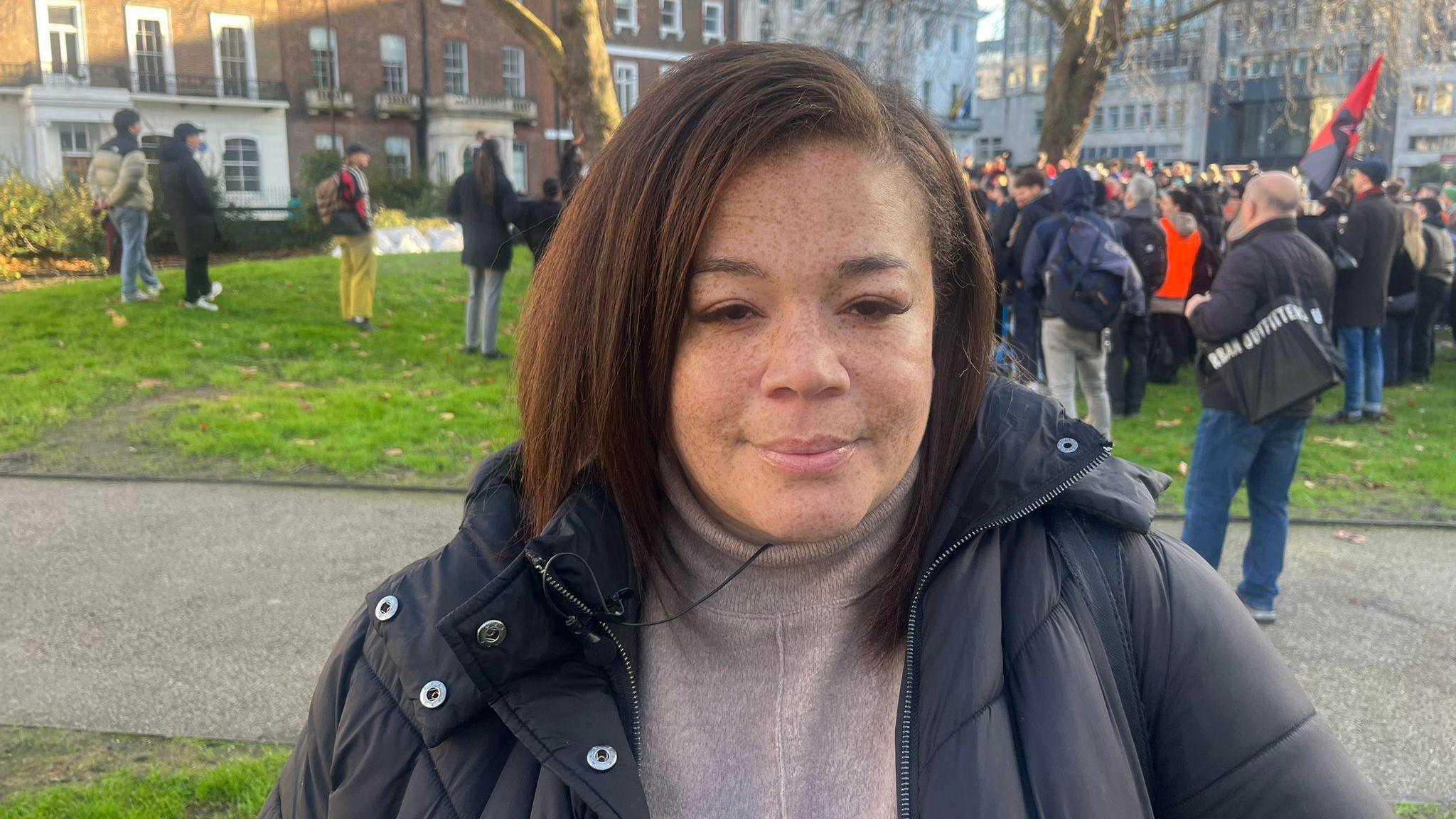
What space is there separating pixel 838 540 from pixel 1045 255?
7.15 meters

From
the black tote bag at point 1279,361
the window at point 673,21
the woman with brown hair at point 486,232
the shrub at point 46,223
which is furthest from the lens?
the window at point 673,21

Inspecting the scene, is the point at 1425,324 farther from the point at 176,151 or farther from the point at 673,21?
the point at 673,21

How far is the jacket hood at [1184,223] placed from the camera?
10.2 meters

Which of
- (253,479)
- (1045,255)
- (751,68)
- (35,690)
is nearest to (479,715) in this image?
(751,68)

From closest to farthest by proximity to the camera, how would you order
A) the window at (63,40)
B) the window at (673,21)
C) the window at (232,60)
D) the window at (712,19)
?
1. the window at (63,40)
2. the window at (232,60)
3. the window at (673,21)
4. the window at (712,19)

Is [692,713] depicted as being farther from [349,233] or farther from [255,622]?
[349,233]

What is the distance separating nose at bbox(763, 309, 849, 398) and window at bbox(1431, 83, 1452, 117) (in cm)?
7118

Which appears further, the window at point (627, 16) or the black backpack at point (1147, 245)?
the window at point (627, 16)

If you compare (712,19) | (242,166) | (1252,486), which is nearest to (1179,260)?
(1252,486)

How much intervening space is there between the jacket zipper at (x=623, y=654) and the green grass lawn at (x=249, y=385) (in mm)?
4665

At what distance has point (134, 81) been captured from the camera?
38.1 m

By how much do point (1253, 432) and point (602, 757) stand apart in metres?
4.55

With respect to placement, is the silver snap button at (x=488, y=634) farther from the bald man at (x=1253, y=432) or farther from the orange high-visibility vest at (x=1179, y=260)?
the orange high-visibility vest at (x=1179, y=260)

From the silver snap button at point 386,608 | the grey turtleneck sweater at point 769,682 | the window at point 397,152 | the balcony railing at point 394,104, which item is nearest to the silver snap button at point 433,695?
the silver snap button at point 386,608
